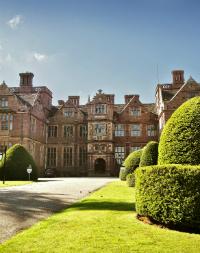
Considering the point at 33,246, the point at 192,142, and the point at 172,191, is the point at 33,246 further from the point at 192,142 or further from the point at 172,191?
the point at 192,142

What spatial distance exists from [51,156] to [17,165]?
16.5 m

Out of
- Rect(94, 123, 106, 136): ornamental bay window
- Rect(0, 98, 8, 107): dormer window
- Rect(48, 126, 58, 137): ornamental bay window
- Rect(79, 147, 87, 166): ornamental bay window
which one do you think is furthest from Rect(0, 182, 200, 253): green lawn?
Rect(48, 126, 58, 137): ornamental bay window

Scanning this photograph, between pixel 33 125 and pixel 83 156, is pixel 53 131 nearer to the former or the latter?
pixel 33 125

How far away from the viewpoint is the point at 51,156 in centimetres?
4238

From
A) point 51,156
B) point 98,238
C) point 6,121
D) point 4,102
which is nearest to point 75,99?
point 51,156

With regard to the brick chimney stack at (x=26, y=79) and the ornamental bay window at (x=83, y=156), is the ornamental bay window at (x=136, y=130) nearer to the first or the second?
the ornamental bay window at (x=83, y=156)

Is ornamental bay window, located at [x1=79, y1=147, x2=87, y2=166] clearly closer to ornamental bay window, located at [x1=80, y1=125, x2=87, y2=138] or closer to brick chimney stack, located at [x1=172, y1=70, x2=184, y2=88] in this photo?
ornamental bay window, located at [x1=80, y1=125, x2=87, y2=138]

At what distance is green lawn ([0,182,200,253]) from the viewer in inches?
187

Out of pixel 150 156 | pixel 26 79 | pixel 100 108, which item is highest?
pixel 26 79

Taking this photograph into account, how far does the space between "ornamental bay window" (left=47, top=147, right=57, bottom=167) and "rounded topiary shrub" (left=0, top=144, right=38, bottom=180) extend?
15.4 m

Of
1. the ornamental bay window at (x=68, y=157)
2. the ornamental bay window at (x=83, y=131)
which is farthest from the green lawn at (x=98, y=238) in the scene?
the ornamental bay window at (x=83, y=131)

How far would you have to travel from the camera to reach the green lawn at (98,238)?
187 inches

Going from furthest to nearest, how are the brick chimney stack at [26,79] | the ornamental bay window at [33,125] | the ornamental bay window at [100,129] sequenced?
the brick chimney stack at [26,79]
the ornamental bay window at [100,129]
the ornamental bay window at [33,125]

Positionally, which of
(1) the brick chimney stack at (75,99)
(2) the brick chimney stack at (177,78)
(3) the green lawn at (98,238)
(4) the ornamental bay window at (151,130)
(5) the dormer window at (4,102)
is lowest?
(3) the green lawn at (98,238)
